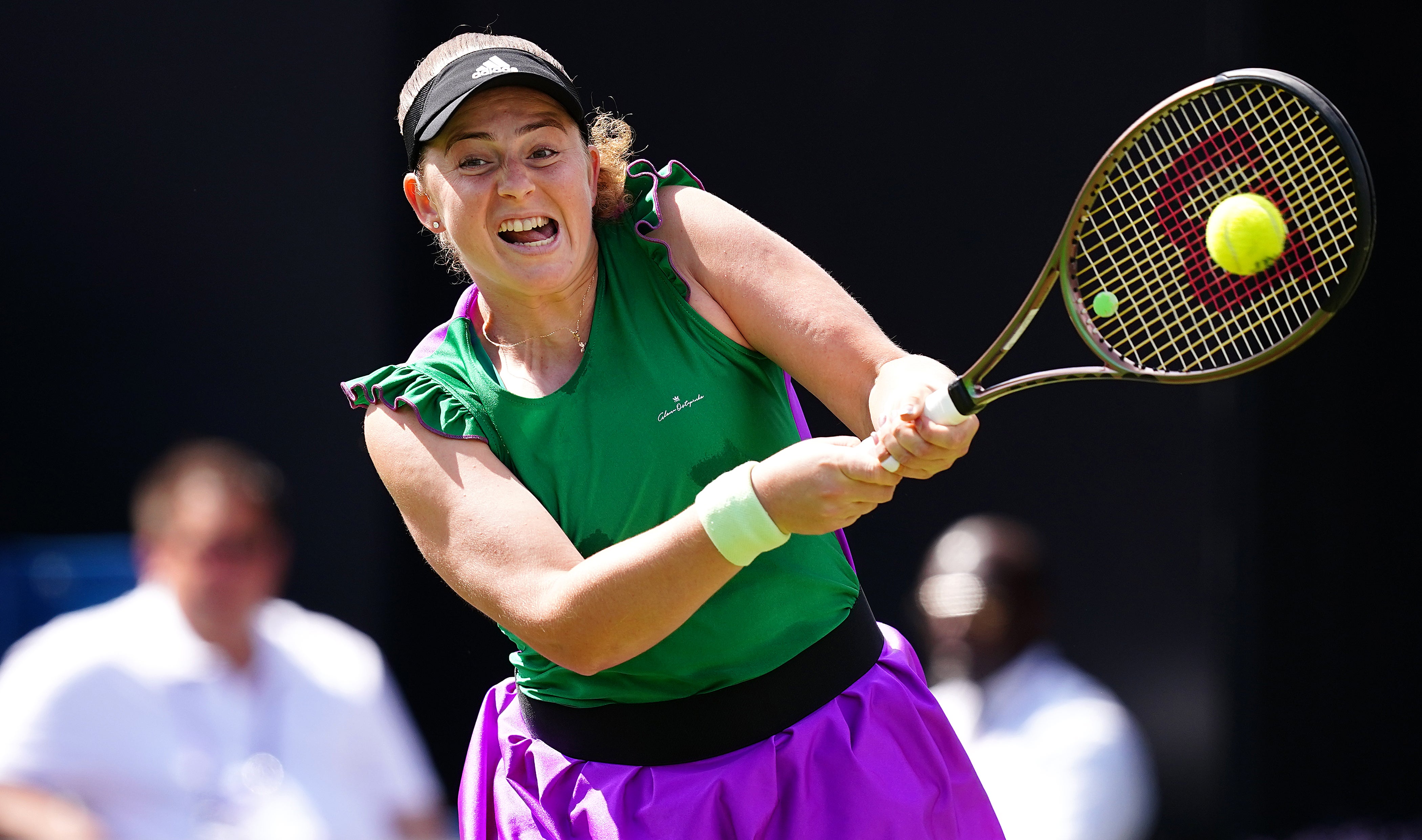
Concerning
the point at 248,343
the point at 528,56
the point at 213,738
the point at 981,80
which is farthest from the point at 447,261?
the point at 981,80

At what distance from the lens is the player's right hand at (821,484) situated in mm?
1698

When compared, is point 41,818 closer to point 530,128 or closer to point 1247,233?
point 530,128

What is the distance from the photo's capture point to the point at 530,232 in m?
1.99

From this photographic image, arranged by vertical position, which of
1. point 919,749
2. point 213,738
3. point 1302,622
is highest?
point 213,738

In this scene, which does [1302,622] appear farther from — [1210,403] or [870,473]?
[870,473]

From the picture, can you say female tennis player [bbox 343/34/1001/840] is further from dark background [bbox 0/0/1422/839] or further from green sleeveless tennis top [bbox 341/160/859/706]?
dark background [bbox 0/0/1422/839]

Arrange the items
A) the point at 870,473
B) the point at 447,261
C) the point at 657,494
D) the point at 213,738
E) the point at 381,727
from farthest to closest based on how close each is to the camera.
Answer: the point at 381,727 < the point at 213,738 < the point at 447,261 < the point at 657,494 < the point at 870,473

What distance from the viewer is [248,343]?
5.12 meters

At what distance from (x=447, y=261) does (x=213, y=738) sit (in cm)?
141

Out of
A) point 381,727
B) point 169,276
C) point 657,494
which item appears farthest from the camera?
point 169,276

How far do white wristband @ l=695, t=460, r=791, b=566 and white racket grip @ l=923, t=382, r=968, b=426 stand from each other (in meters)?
0.21

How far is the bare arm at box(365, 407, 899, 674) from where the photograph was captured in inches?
67.6
